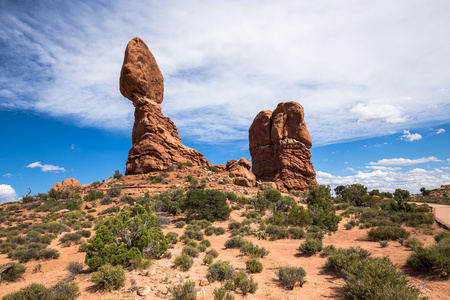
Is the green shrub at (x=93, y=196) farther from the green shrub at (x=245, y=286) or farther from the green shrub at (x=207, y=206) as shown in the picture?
the green shrub at (x=245, y=286)

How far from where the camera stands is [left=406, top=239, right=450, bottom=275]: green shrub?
677cm

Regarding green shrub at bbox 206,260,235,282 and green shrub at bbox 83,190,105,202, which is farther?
green shrub at bbox 83,190,105,202

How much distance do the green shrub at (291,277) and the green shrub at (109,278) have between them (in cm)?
523

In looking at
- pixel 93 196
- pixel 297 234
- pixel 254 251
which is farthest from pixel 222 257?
pixel 93 196

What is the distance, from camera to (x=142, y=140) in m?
33.7

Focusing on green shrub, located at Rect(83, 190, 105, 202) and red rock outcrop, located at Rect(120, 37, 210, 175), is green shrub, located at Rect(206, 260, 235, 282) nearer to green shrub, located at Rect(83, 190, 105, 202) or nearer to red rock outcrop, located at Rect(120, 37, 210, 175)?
green shrub, located at Rect(83, 190, 105, 202)

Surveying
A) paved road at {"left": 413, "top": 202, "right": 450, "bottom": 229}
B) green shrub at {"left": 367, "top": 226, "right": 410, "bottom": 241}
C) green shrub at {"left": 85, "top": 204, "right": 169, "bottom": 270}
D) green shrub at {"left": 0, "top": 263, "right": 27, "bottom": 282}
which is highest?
green shrub at {"left": 85, "top": 204, "right": 169, "bottom": 270}

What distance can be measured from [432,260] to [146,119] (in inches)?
1327

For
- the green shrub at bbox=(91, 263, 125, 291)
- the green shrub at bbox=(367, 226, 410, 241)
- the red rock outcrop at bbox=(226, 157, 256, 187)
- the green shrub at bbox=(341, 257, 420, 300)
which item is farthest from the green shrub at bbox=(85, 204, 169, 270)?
the red rock outcrop at bbox=(226, 157, 256, 187)

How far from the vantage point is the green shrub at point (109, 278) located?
6.69 metres

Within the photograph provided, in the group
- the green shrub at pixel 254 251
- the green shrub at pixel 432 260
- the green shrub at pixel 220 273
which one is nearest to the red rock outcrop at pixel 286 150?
the green shrub at pixel 254 251

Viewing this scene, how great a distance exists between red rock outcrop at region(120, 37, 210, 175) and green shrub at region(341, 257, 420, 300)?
97.5 feet

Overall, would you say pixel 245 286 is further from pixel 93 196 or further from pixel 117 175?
pixel 117 175

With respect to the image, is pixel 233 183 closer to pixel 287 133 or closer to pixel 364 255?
pixel 287 133
